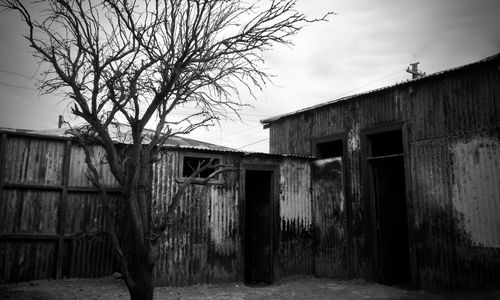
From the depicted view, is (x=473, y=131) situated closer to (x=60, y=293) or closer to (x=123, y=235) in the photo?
(x=123, y=235)

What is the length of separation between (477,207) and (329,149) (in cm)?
497

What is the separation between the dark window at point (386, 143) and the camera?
1053cm

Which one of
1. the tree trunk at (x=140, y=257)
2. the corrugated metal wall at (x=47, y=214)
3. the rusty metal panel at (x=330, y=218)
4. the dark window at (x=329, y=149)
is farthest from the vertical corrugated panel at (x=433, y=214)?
the corrugated metal wall at (x=47, y=214)

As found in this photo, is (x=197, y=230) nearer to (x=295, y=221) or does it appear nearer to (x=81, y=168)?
(x=295, y=221)

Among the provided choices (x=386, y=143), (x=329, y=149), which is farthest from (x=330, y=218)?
(x=386, y=143)

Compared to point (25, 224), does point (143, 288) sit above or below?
below

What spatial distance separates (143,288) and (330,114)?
327 inches

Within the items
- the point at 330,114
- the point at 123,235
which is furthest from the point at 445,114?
the point at 123,235

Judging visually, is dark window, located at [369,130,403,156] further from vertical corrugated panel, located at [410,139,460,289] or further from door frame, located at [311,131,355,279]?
vertical corrugated panel, located at [410,139,460,289]

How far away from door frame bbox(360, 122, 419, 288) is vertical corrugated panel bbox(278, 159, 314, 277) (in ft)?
6.28

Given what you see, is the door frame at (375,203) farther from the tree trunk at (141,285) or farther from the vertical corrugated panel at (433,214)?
the tree trunk at (141,285)

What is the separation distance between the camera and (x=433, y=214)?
8852 millimetres

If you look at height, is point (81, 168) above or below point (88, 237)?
above

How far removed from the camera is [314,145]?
12039 millimetres
